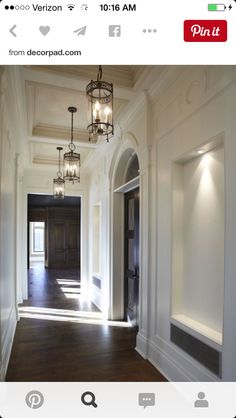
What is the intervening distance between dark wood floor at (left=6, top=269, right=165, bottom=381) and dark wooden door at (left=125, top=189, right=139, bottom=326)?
33 cm

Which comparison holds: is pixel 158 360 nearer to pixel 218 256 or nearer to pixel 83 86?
pixel 218 256

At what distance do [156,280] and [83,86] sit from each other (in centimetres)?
232

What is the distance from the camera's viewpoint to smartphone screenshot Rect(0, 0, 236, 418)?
0.87m

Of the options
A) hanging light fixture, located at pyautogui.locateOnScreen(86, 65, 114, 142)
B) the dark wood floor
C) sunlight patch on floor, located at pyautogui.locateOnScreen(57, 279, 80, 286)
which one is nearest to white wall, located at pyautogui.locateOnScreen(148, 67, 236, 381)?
the dark wood floor

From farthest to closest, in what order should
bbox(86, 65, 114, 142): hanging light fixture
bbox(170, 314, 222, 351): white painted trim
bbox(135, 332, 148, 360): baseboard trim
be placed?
1. bbox(135, 332, 148, 360): baseboard trim
2. bbox(86, 65, 114, 142): hanging light fixture
3. bbox(170, 314, 222, 351): white painted trim

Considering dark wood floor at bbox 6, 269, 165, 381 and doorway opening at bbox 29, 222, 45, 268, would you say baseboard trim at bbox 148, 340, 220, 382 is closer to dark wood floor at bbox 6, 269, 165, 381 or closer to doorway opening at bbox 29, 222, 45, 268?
dark wood floor at bbox 6, 269, 165, 381

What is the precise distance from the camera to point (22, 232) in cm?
564

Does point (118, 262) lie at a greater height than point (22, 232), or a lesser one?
lesser

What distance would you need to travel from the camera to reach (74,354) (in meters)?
2.92
